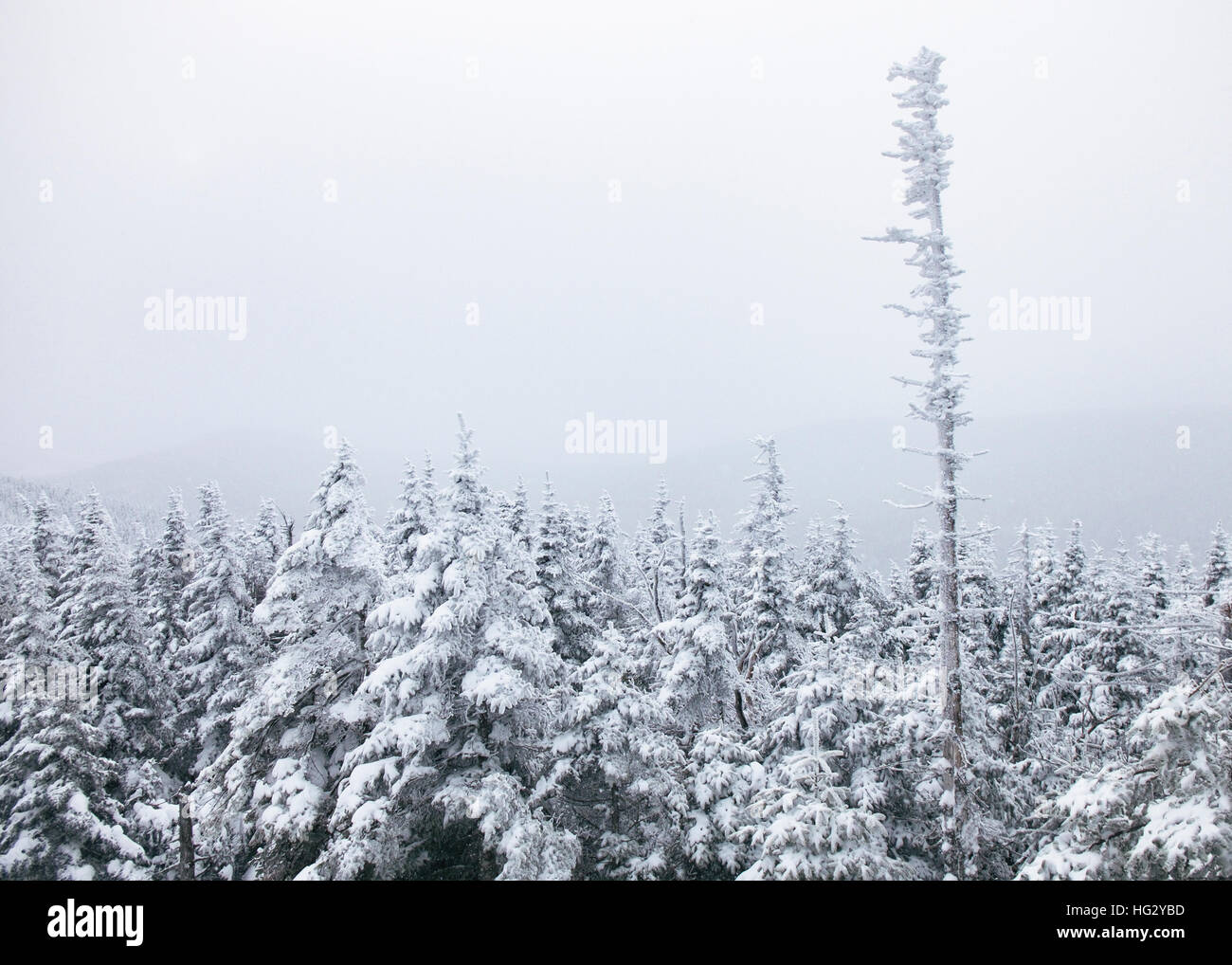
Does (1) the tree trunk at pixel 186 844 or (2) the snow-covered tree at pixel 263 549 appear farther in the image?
(2) the snow-covered tree at pixel 263 549

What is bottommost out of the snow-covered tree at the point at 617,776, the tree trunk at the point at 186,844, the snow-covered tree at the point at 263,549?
the tree trunk at the point at 186,844

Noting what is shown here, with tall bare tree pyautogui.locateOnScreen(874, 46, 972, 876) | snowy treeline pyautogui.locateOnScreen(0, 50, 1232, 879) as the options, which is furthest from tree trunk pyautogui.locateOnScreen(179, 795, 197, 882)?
tall bare tree pyautogui.locateOnScreen(874, 46, 972, 876)

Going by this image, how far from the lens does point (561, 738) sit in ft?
40.4

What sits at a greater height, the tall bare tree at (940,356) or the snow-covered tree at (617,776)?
the tall bare tree at (940,356)

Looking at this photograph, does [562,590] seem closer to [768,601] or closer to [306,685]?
[768,601]

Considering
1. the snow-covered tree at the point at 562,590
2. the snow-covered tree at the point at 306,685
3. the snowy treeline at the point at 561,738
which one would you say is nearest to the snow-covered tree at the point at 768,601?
the snowy treeline at the point at 561,738

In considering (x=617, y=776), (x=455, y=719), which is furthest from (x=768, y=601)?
(x=455, y=719)

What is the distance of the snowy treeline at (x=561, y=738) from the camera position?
8602 mm

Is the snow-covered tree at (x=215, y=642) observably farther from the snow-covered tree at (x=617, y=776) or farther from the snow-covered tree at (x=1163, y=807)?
the snow-covered tree at (x=1163, y=807)

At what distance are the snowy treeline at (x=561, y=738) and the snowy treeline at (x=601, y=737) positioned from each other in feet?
0.18

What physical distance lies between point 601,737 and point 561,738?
2.85 feet

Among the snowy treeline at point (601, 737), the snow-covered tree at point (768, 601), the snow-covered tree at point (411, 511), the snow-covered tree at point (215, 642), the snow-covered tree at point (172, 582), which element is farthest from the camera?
the snow-covered tree at point (172, 582)

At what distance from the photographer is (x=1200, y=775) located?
22.3ft
